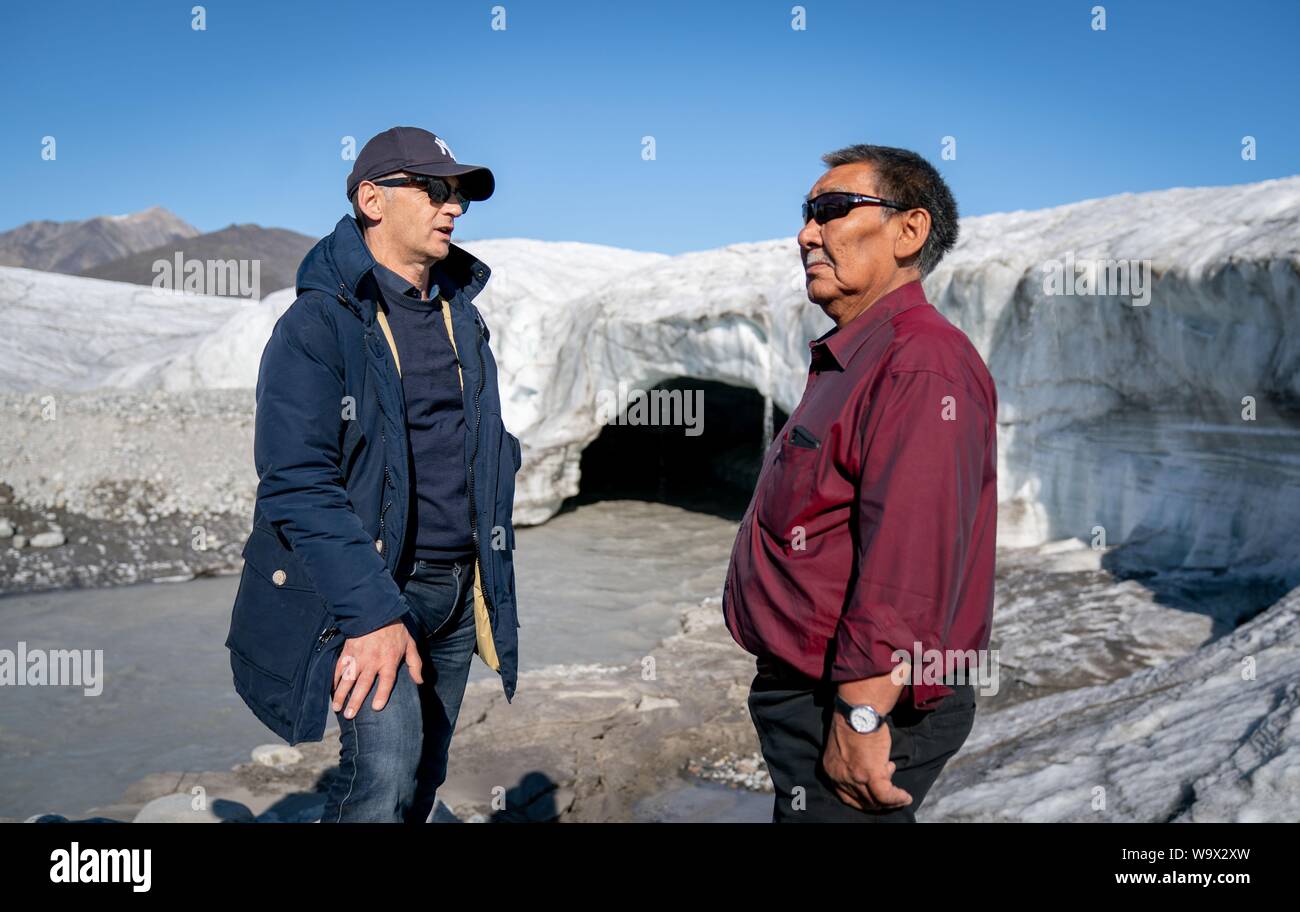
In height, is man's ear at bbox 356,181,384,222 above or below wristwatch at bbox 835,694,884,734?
above

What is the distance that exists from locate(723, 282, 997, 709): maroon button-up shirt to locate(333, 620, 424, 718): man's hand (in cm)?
66

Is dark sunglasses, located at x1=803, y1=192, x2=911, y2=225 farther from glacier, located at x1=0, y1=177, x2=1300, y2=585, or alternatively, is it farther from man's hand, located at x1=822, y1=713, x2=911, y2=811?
glacier, located at x1=0, y1=177, x2=1300, y2=585

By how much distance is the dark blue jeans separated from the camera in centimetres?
208

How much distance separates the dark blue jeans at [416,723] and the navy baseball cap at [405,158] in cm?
87

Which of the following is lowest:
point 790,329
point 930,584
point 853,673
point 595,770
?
point 595,770

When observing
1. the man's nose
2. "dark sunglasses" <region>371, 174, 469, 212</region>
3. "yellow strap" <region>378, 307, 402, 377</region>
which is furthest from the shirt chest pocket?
"dark sunglasses" <region>371, 174, 469, 212</region>

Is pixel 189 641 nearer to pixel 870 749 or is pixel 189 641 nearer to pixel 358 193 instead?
pixel 358 193

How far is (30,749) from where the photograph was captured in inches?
217

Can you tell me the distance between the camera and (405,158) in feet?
7.58

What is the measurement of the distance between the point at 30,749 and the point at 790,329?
693 centimetres

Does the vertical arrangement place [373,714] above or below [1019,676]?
above

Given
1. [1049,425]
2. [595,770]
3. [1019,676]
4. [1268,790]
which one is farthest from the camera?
[1049,425]
